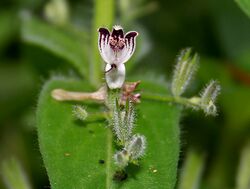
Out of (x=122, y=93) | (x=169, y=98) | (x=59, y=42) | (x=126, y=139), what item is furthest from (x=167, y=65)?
(x=126, y=139)

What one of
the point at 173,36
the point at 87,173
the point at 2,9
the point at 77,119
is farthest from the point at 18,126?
the point at 87,173

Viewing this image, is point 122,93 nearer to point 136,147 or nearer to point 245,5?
point 136,147

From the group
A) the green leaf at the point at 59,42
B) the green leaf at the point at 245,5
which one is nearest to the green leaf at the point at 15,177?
the green leaf at the point at 59,42

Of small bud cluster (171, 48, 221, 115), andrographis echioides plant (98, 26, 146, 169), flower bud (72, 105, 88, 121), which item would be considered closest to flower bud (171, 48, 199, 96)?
small bud cluster (171, 48, 221, 115)

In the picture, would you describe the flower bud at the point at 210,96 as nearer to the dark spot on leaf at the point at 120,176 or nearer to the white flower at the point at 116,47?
the white flower at the point at 116,47

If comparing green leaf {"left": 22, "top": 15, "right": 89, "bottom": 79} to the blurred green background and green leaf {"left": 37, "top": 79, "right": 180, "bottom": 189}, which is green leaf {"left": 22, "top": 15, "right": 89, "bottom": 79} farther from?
A: green leaf {"left": 37, "top": 79, "right": 180, "bottom": 189}
